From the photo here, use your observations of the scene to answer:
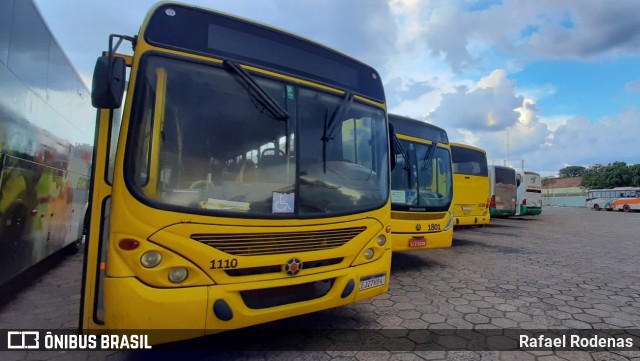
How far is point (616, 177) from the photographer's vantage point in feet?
173

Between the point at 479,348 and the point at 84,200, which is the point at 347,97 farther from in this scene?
the point at 84,200

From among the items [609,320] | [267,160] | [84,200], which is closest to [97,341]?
[267,160]

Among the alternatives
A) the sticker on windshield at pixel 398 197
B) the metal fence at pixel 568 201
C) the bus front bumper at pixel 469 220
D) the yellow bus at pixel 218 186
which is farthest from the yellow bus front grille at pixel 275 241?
the metal fence at pixel 568 201

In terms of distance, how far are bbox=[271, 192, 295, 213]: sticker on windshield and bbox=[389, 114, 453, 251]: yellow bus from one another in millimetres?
3054

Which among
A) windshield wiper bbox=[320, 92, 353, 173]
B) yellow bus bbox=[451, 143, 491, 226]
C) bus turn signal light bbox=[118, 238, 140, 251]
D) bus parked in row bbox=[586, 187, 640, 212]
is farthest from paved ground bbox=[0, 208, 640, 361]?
bus parked in row bbox=[586, 187, 640, 212]

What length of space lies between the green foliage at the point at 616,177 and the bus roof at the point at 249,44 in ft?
212

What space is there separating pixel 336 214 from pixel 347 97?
1269mm

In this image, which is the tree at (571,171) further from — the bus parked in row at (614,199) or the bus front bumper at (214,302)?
the bus front bumper at (214,302)

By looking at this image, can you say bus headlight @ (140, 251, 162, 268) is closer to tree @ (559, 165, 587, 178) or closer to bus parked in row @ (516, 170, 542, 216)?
bus parked in row @ (516, 170, 542, 216)

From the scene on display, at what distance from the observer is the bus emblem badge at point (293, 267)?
9.47 ft

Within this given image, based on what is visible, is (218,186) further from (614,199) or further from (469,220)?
(614,199)

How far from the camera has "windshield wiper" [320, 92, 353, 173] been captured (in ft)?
10.8

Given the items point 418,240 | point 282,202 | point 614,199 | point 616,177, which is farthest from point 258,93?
point 616,177

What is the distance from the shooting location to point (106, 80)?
7.88 ft
